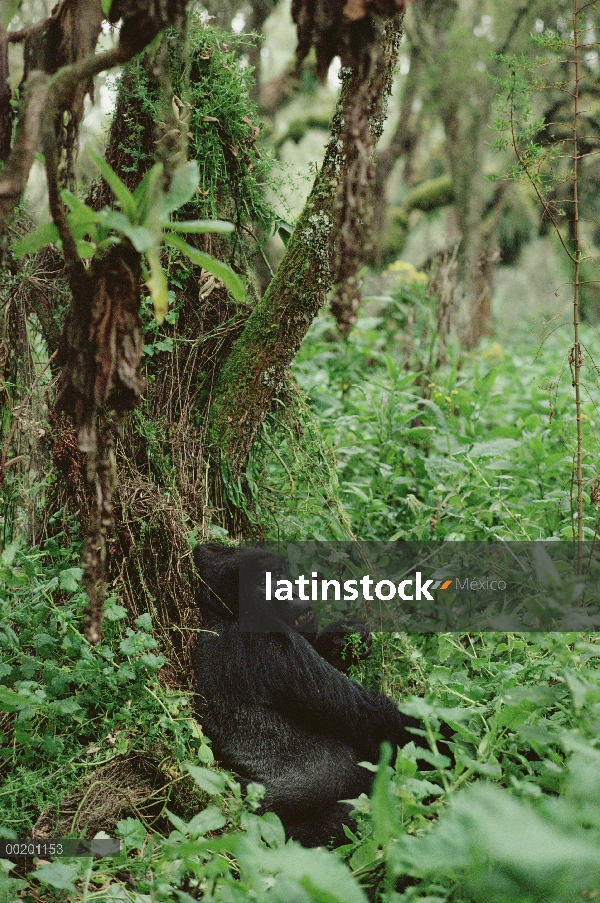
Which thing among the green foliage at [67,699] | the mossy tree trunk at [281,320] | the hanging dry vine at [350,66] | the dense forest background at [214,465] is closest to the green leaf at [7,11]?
the dense forest background at [214,465]

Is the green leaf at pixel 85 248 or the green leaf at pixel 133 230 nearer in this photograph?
the green leaf at pixel 133 230

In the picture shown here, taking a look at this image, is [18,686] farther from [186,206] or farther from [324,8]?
[324,8]

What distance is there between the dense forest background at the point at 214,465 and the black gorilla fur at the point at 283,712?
101mm

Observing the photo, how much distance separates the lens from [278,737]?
2.26 m

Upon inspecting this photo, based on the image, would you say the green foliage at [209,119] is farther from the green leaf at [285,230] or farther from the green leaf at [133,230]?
the green leaf at [133,230]

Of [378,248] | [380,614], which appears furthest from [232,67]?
[378,248]

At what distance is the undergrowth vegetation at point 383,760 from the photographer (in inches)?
45.6

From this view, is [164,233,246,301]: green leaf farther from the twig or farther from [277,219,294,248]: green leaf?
[277,219,294,248]: green leaf

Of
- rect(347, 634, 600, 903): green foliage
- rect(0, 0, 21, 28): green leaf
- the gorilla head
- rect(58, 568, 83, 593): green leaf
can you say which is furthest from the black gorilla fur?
rect(0, 0, 21, 28): green leaf

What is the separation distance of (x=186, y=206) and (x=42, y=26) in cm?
89

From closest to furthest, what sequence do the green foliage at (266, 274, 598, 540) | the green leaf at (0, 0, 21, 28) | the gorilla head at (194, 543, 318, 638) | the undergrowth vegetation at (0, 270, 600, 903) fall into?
1. the undergrowth vegetation at (0, 270, 600, 903)
2. the green leaf at (0, 0, 21, 28)
3. the gorilla head at (194, 543, 318, 638)
4. the green foliage at (266, 274, 598, 540)
